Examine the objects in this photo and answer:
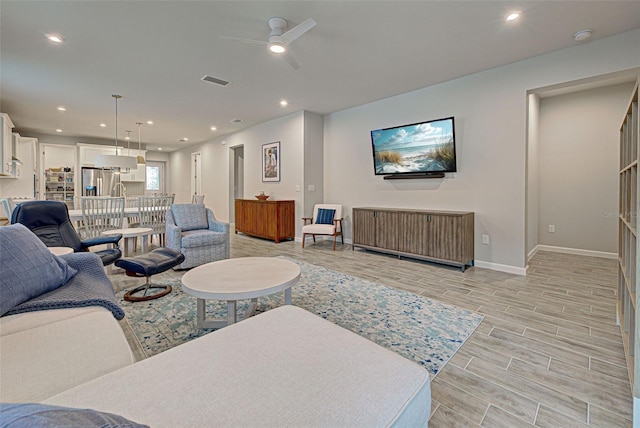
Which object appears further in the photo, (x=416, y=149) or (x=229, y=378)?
(x=416, y=149)

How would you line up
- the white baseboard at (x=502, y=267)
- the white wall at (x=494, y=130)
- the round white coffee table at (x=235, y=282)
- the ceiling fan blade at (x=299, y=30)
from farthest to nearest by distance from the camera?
the white baseboard at (x=502, y=267) → the white wall at (x=494, y=130) → the ceiling fan blade at (x=299, y=30) → the round white coffee table at (x=235, y=282)

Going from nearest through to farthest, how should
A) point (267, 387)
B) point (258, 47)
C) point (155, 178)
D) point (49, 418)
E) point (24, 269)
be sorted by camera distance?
point (49, 418)
point (267, 387)
point (24, 269)
point (258, 47)
point (155, 178)

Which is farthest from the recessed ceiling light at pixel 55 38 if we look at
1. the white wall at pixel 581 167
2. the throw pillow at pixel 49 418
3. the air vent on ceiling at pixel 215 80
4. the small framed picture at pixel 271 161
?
the white wall at pixel 581 167

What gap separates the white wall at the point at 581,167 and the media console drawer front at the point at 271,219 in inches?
179

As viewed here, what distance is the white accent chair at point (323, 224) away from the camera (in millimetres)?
5086

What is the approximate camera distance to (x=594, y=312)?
8.20 ft

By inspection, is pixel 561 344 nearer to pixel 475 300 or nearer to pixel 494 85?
pixel 475 300

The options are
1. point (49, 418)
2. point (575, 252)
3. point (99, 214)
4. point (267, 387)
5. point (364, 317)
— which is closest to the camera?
point (49, 418)

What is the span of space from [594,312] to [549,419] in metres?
1.73

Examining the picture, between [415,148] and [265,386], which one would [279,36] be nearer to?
[415,148]

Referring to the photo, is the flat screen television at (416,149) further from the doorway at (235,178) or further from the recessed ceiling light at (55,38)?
the doorway at (235,178)

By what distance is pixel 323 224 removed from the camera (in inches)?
213

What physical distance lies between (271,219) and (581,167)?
5326 mm

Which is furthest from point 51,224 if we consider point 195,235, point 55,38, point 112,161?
point 112,161
